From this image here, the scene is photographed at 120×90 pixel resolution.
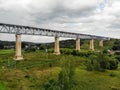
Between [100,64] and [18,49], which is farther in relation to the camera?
[18,49]

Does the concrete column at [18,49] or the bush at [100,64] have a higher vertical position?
the concrete column at [18,49]

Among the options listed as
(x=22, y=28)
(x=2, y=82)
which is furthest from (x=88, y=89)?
(x=22, y=28)

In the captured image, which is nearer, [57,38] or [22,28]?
[22,28]

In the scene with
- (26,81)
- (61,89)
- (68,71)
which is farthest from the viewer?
(26,81)

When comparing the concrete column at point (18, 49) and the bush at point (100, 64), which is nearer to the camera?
the bush at point (100, 64)

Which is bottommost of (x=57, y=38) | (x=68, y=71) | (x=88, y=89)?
(x=88, y=89)

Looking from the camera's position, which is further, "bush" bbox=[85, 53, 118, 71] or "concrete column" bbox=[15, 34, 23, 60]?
"concrete column" bbox=[15, 34, 23, 60]

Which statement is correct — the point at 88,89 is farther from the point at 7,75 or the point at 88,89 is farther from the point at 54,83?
the point at 7,75

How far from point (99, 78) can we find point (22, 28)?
71.7 meters

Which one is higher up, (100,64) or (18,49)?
(18,49)

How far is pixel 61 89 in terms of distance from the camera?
4766 cm

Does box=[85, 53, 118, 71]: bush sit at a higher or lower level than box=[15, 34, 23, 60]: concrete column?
lower

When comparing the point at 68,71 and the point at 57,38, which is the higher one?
the point at 57,38

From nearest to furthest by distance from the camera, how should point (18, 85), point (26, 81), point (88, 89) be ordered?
point (88, 89), point (18, 85), point (26, 81)
